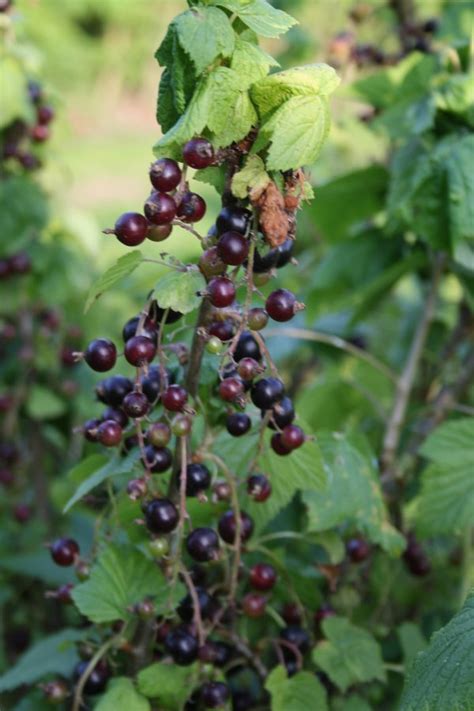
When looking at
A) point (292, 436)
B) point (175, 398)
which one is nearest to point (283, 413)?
point (292, 436)

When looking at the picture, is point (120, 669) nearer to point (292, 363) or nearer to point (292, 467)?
point (292, 467)

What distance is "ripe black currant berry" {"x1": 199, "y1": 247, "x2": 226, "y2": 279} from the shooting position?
3.37ft

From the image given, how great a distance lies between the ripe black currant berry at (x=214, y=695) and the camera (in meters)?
1.17

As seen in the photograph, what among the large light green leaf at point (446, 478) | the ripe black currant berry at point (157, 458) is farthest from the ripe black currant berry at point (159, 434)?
the large light green leaf at point (446, 478)

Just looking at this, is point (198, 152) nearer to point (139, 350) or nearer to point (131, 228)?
point (131, 228)

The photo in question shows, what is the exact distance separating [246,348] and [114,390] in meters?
0.17

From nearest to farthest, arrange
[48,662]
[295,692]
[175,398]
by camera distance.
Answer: [175,398] → [295,692] → [48,662]

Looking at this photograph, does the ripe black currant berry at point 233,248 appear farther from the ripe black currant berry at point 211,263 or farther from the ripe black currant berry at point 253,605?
the ripe black currant berry at point 253,605

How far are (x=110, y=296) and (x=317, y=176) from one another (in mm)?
878

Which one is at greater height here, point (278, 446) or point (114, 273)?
point (114, 273)

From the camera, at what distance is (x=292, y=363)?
2891 millimetres

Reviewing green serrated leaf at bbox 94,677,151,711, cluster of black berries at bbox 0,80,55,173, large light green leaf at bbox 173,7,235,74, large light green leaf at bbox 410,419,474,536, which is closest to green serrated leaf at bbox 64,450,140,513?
green serrated leaf at bbox 94,677,151,711

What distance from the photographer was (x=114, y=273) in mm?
1061

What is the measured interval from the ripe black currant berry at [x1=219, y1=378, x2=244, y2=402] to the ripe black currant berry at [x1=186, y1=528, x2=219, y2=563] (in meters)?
0.17
